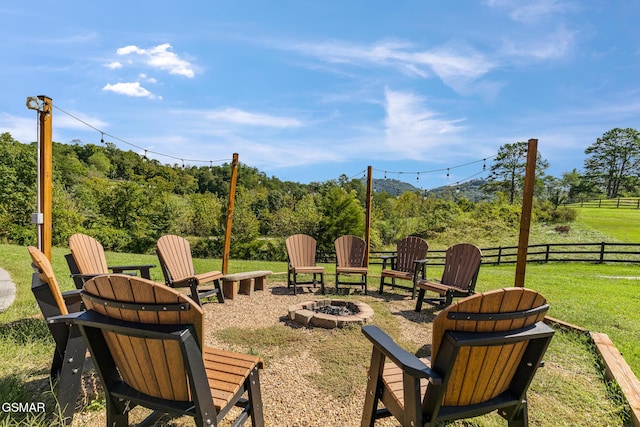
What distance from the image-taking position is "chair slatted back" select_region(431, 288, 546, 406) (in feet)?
4.24

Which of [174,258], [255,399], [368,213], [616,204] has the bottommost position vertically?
[255,399]

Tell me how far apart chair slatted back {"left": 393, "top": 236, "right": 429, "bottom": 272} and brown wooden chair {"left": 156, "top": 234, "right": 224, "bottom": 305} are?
316 centimetres

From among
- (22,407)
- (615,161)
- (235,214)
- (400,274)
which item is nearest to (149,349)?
(22,407)

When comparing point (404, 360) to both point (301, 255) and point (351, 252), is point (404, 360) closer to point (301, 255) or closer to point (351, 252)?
point (301, 255)

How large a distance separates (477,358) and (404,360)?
31 centimetres

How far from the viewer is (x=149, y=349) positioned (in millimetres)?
1367

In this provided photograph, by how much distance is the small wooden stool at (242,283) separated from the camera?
5172 mm

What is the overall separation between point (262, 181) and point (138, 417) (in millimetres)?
46065

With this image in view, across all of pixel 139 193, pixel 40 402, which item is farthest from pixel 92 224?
pixel 40 402

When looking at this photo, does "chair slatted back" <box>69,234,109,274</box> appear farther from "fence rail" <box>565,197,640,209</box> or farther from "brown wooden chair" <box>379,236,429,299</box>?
"fence rail" <box>565,197,640,209</box>

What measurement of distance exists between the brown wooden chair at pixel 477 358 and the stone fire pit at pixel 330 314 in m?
2.16

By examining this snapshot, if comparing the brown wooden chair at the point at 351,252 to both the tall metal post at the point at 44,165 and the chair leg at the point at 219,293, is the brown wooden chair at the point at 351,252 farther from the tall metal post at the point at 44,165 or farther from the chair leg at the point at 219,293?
the tall metal post at the point at 44,165

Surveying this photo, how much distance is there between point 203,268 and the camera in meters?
9.10

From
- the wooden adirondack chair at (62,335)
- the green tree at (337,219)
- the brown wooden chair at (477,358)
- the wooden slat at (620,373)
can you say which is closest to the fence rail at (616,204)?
the green tree at (337,219)
